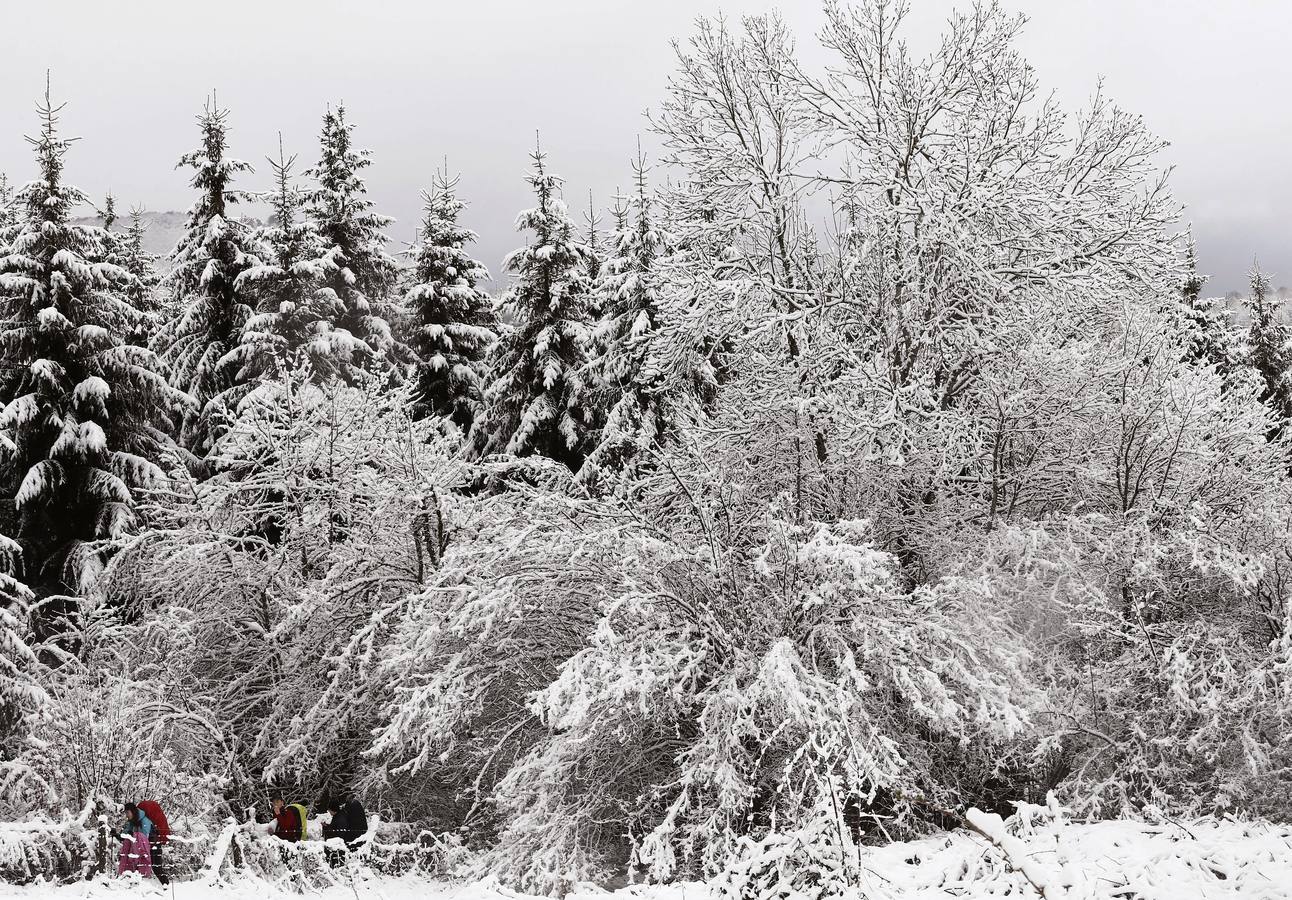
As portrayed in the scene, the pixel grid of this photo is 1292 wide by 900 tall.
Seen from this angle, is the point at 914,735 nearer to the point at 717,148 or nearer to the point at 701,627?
the point at 701,627

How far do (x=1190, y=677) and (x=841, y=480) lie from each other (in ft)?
14.3

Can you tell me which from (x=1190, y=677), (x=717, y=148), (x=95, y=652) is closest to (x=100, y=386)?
(x=95, y=652)

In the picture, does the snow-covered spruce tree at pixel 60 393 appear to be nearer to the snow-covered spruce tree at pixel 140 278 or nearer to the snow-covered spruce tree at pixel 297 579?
the snow-covered spruce tree at pixel 297 579

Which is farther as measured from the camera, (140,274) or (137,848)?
(140,274)

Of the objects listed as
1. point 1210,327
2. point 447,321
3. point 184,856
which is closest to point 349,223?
point 447,321

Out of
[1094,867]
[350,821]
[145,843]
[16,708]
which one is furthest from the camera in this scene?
[16,708]

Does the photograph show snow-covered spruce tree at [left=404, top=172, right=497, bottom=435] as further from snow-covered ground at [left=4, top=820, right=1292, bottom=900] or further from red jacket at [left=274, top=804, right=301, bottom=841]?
snow-covered ground at [left=4, top=820, right=1292, bottom=900]

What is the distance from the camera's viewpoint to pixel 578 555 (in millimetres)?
9383

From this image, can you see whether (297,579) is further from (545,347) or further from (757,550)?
(545,347)

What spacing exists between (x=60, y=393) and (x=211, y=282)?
4.90m

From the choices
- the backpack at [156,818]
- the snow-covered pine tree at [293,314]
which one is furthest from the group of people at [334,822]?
the snow-covered pine tree at [293,314]

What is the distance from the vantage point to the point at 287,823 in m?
9.75

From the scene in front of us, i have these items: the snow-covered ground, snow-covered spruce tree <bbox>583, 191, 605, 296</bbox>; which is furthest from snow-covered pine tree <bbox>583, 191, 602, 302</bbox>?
the snow-covered ground

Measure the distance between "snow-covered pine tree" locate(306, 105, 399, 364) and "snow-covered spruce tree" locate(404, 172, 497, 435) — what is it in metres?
1.00
